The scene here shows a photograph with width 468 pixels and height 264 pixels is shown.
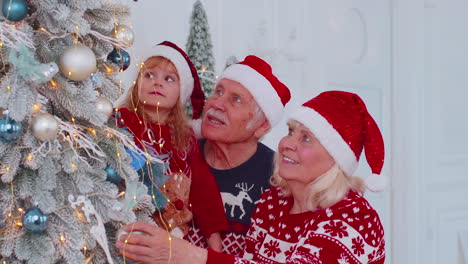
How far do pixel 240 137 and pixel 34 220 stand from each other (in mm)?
1050

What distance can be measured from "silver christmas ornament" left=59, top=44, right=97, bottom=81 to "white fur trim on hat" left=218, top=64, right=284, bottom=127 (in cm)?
95

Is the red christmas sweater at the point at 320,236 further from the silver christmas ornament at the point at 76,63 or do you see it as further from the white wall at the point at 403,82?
the white wall at the point at 403,82

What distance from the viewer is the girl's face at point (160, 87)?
1.91 m

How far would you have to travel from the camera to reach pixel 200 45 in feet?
7.56

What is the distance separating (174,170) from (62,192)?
2.45 feet

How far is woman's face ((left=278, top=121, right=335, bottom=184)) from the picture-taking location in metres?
1.70

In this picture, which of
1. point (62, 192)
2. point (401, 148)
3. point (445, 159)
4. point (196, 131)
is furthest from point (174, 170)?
point (445, 159)

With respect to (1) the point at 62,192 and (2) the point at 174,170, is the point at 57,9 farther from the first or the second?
(2) the point at 174,170

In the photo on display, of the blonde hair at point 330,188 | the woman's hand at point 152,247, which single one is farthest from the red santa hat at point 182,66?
the woman's hand at point 152,247

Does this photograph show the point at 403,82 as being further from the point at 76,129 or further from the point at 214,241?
the point at 76,129

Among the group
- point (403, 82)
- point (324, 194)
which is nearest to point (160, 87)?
point (324, 194)

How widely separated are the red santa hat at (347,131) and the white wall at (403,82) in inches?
42.9

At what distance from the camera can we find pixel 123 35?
132cm

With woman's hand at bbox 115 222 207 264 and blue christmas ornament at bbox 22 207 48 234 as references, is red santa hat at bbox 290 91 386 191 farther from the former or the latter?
blue christmas ornament at bbox 22 207 48 234
